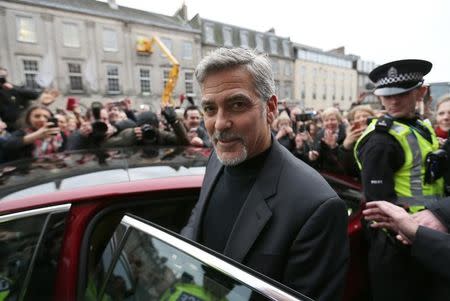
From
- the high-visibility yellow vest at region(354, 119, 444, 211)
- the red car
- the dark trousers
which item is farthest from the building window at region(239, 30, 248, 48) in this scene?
the dark trousers

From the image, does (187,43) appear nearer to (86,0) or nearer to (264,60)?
(86,0)

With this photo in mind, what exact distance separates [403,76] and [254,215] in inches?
66.9

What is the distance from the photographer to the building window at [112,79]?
24391mm

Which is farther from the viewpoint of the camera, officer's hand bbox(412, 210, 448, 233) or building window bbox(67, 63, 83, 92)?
building window bbox(67, 63, 83, 92)

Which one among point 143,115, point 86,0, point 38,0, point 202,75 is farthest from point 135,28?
point 202,75

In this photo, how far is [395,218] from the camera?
1.35 metres

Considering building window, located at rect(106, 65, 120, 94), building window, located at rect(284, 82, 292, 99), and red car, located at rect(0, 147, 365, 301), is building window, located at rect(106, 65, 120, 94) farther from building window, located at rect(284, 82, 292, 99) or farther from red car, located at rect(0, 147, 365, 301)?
red car, located at rect(0, 147, 365, 301)

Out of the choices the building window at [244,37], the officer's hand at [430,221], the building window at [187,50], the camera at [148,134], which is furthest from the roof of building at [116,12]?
the officer's hand at [430,221]

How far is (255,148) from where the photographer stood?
4.58ft

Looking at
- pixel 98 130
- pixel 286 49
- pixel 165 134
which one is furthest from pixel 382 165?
pixel 286 49

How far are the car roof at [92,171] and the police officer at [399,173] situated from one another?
1.22 m

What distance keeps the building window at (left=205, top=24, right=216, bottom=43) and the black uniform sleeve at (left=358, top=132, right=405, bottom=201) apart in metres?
31.3

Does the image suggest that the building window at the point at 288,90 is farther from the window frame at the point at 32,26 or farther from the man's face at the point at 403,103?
the man's face at the point at 403,103

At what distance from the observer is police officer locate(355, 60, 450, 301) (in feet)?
6.24
